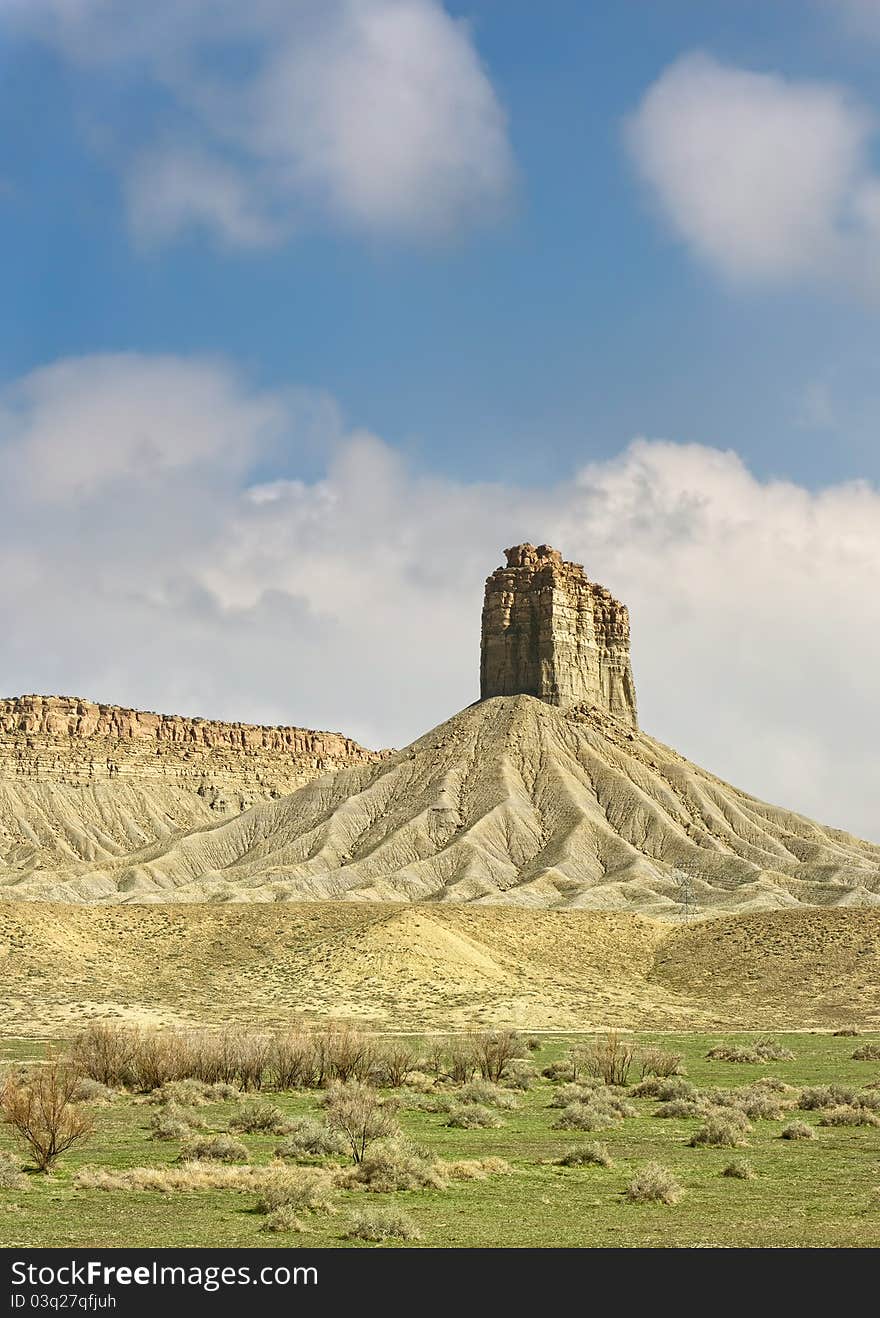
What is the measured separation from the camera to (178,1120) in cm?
2492

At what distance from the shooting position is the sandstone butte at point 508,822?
111 meters

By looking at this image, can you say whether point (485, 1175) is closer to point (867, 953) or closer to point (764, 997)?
point (764, 997)

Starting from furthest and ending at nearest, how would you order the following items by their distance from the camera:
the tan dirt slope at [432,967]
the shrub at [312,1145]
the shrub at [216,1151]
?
the tan dirt slope at [432,967] < the shrub at [312,1145] < the shrub at [216,1151]

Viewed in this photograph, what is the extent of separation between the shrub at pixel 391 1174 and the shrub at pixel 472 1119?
655cm

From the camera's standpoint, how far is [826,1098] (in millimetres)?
29359

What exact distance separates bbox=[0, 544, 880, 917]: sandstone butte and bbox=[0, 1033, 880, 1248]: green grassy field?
7422 cm

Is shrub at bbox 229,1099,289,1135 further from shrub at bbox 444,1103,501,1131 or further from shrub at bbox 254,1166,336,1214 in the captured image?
shrub at bbox 254,1166,336,1214

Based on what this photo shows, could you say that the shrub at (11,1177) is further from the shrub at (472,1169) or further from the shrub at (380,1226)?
the shrub at (472,1169)

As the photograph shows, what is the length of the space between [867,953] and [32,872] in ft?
266

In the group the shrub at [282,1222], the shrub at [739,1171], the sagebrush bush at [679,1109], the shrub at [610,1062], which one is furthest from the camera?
the shrub at [610,1062]

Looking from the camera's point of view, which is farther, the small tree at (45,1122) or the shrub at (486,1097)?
the shrub at (486,1097)

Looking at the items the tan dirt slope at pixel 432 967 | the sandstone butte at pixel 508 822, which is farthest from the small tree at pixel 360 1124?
the sandstone butte at pixel 508 822

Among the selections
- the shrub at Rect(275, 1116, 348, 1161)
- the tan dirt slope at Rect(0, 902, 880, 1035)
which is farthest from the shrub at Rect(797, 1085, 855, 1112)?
the tan dirt slope at Rect(0, 902, 880, 1035)
